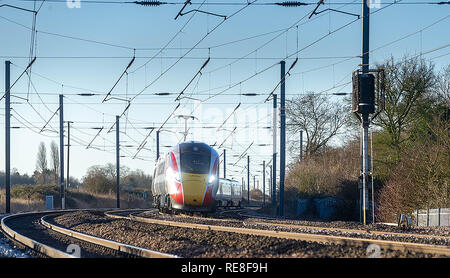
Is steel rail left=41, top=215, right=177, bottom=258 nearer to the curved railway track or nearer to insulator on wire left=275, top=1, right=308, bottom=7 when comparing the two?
the curved railway track

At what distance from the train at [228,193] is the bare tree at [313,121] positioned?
6523 millimetres

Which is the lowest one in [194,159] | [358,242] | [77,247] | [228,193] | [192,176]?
[228,193]

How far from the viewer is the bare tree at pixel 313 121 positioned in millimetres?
48562

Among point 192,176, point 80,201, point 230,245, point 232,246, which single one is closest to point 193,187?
point 192,176

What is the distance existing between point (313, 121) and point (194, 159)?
26445 mm

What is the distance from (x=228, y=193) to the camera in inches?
1827

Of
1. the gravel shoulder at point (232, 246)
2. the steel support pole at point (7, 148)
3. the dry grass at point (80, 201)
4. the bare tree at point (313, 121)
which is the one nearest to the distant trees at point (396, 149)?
the bare tree at point (313, 121)

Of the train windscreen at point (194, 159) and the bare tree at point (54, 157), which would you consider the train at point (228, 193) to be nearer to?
the train windscreen at point (194, 159)

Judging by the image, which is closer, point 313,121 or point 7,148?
point 7,148

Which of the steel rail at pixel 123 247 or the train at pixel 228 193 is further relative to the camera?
the train at pixel 228 193

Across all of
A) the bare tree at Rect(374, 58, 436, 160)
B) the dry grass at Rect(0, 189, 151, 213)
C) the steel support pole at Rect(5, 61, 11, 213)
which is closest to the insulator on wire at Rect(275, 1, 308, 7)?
the bare tree at Rect(374, 58, 436, 160)

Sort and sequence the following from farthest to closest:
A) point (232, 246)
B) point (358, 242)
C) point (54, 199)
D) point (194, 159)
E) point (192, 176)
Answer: point (54, 199) → point (194, 159) → point (192, 176) → point (232, 246) → point (358, 242)

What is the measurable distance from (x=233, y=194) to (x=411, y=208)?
26.4 m

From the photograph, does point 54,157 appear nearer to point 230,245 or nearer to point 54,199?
point 54,199
